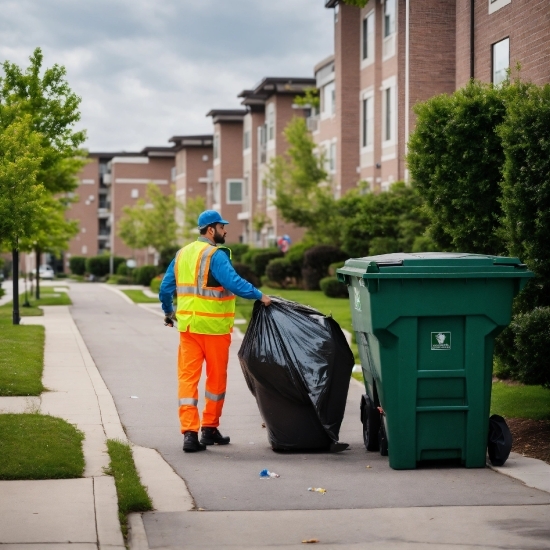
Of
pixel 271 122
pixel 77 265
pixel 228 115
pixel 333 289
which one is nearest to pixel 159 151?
pixel 77 265

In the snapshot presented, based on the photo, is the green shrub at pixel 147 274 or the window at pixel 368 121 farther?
the green shrub at pixel 147 274

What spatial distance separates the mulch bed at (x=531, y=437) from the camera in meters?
A: 8.20

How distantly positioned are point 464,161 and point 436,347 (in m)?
4.83

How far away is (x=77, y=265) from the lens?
291ft

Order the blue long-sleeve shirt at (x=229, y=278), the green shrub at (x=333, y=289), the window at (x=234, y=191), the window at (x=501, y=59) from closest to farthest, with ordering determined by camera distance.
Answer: the blue long-sleeve shirt at (x=229, y=278) < the window at (x=501, y=59) < the green shrub at (x=333, y=289) < the window at (x=234, y=191)

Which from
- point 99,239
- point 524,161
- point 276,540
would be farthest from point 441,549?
point 99,239

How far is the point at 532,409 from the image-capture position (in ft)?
33.4

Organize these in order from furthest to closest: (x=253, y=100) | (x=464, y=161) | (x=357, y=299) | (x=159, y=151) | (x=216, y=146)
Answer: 1. (x=159, y=151)
2. (x=216, y=146)
3. (x=253, y=100)
4. (x=464, y=161)
5. (x=357, y=299)

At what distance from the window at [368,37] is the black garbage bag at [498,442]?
2584 centimetres

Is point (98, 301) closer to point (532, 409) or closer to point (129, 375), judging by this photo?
point (129, 375)

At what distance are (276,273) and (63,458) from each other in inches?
1193

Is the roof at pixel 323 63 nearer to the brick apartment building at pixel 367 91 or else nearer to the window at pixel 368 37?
the brick apartment building at pixel 367 91

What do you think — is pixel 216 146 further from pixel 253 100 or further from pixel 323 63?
pixel 323 63

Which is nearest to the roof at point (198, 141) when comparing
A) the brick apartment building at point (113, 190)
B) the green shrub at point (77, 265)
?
the brick apartment building at point (113, 190)
